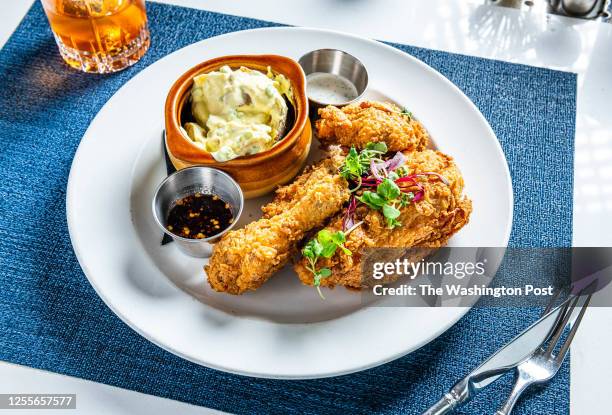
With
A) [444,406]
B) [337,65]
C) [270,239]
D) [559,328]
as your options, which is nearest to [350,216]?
[270,239]

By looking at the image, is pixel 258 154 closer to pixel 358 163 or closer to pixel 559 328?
pixel 358 163

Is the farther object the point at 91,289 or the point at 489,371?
the point at 91,289

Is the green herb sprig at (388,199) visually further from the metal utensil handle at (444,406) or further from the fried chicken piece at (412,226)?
the metal utensil handle at (444,406)

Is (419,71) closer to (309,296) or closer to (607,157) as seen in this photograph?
(607,157)

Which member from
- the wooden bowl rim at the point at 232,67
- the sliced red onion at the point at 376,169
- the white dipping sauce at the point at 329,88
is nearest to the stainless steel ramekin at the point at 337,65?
the white dipping sauce at the point at 329,88

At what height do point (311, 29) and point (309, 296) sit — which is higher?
point (311, 29)

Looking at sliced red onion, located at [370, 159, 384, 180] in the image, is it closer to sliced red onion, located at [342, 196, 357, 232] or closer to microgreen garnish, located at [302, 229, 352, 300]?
sliced red onion, located at [342, 196, 357, 232]

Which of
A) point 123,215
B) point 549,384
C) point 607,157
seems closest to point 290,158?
point 123,215
